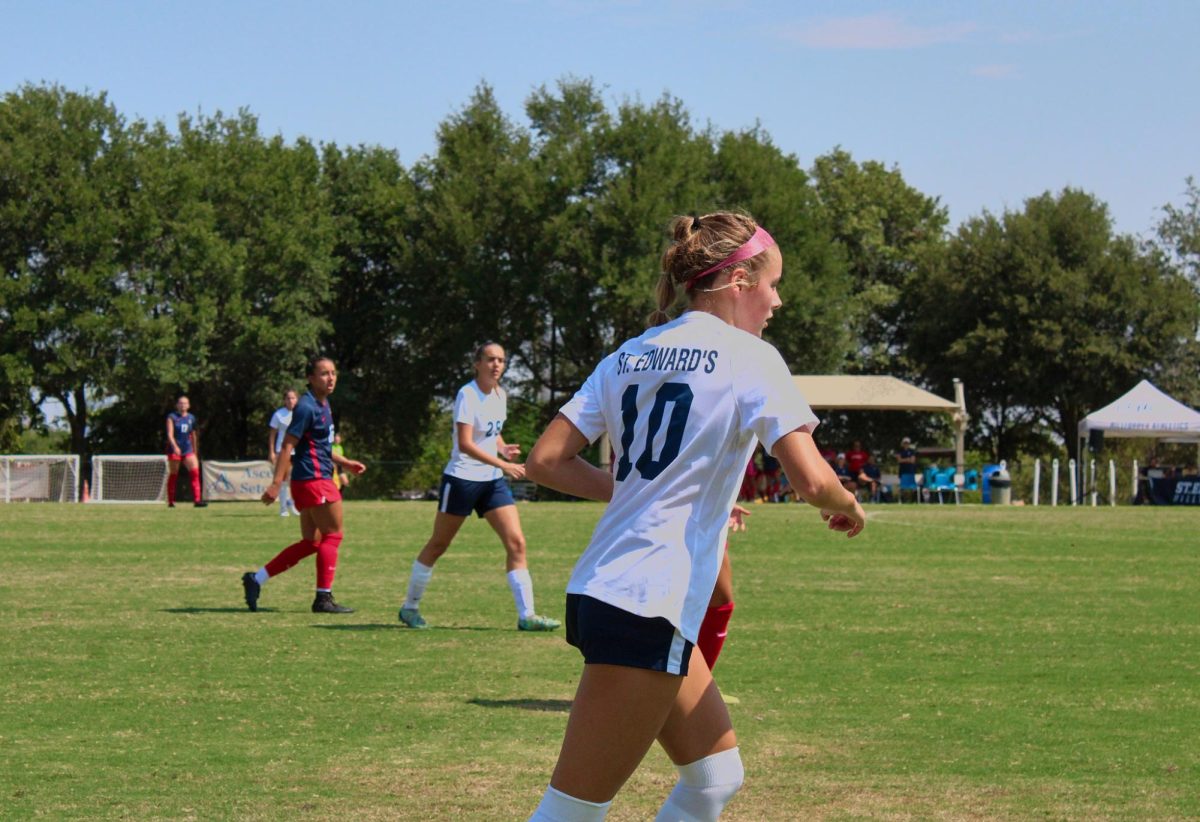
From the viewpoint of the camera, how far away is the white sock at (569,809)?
3.61m

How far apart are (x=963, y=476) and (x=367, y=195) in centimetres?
2649

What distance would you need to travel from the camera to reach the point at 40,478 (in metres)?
40.4

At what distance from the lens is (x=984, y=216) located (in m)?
64.1

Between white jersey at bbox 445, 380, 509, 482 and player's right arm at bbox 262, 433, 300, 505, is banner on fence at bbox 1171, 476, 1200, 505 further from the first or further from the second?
white jersey at bbox 445, 380, 509, 482

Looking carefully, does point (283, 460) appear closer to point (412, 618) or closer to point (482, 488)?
point (412, 618)

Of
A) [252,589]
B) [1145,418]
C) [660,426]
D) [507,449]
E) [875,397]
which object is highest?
[875,397]

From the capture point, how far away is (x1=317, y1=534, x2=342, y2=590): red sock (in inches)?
490

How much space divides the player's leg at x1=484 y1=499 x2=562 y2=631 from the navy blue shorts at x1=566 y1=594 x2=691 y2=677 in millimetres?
7600

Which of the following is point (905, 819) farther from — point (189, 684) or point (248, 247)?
point (248, 247)

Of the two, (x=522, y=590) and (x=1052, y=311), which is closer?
(x=522, y=590)

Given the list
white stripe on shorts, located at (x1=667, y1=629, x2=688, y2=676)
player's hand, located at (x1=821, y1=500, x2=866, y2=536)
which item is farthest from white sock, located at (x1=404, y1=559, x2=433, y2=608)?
white stripe on shorts, located at (x1=667, y1=629, x2=688, y2=676)

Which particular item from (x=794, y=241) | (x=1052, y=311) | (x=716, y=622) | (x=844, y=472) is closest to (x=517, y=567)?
(x=716, y=622)

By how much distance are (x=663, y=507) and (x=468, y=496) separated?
25.2 ft

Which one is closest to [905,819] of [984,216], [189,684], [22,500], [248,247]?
[189,684]
